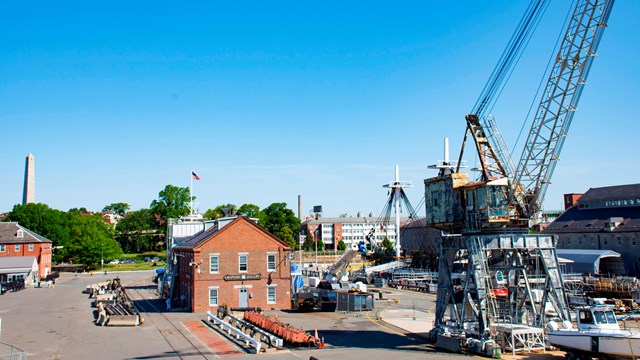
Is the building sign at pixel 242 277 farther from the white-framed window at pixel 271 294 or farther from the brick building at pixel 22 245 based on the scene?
the brick building at pixel 22 245

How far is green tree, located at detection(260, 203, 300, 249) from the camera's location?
132 meters

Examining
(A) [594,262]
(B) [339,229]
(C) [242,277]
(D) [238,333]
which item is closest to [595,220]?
(A) [594,262]

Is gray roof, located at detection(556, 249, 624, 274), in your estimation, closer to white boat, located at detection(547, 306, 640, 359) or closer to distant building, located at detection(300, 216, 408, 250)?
white boat, located at detection(547, 306, 640, 359)

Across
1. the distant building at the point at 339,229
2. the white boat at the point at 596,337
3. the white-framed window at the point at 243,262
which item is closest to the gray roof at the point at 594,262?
the white-framed window at the point at 243,262

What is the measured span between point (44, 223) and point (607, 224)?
327ft

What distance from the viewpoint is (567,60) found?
31.0 meters

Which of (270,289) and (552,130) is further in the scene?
(270,289)

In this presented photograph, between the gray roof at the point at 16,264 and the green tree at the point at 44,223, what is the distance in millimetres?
22856

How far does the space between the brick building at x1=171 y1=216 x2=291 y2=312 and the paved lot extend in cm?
209

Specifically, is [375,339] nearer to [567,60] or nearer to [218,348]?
[218,348]

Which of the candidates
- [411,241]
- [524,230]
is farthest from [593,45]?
[411,241]

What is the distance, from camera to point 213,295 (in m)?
44.2

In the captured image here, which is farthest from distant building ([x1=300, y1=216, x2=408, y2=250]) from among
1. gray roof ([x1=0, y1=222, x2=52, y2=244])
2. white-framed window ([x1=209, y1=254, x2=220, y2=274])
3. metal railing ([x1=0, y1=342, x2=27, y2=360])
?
metal railing ([x1=0, y1=342, x2=27, y2=360])

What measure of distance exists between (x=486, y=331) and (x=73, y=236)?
10237 cm
